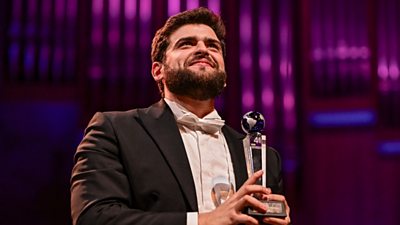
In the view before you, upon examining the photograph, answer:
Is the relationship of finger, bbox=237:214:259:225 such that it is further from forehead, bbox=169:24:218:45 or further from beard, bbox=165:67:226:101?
forehead, bbox=169:24:218:45

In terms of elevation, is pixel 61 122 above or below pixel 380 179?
above

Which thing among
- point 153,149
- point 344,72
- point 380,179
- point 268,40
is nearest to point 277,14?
point 268,40

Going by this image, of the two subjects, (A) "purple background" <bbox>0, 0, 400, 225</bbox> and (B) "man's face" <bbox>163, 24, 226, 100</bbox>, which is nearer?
(B) "man's face" <bbox>163, 24, 226, 100</bbox>

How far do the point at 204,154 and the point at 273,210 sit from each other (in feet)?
1.42

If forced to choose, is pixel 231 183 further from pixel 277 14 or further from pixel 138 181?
pixel 277 14

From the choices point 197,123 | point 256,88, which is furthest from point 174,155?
point 256,88

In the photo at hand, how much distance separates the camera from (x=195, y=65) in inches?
73.7

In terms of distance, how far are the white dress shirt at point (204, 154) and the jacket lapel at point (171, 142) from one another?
55 millimetres

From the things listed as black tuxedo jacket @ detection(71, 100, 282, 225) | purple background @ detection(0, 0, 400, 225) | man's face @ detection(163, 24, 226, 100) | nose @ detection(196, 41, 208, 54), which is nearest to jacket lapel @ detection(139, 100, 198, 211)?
black tuxedo jacket @ detection(71, 100, 282, 225)

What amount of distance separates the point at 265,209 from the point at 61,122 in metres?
2.58

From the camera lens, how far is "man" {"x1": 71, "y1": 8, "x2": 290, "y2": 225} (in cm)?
142

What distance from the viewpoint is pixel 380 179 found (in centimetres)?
373

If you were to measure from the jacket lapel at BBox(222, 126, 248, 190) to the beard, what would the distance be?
0.14m

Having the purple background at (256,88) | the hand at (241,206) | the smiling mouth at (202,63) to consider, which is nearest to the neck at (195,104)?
the smiling mouth at (202,63)
